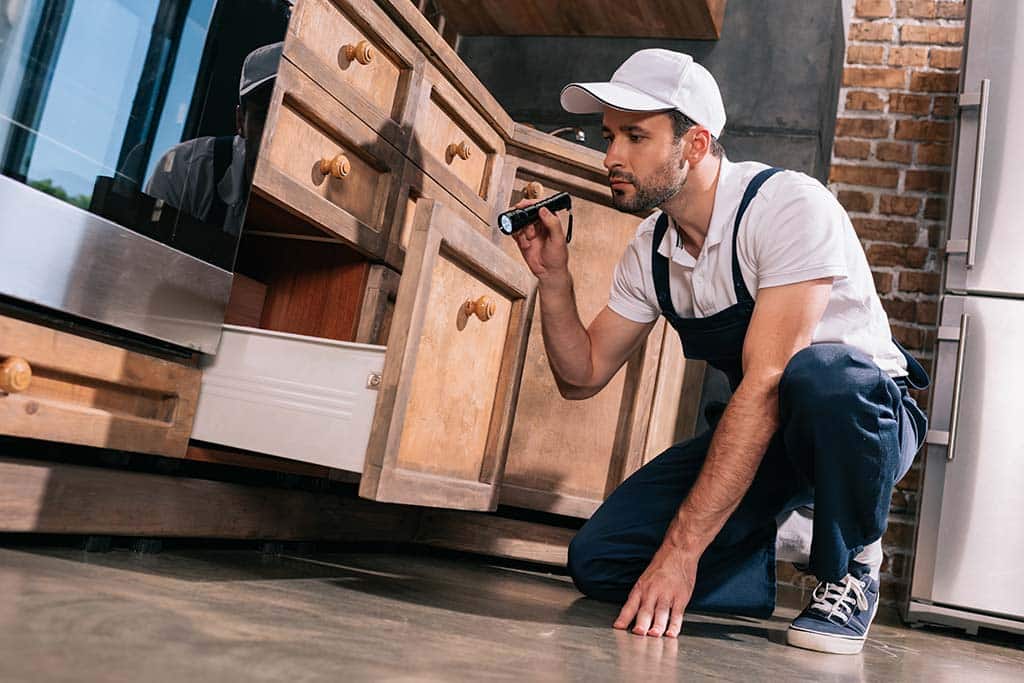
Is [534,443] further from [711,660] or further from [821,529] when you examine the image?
[711,660]

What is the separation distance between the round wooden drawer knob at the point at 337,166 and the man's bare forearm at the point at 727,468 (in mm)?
697

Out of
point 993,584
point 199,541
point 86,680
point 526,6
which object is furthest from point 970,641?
point 86,680

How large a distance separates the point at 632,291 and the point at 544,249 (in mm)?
200

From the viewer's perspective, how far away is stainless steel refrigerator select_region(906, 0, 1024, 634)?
2410 mm

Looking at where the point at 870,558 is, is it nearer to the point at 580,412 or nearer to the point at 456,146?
the point at 580,412

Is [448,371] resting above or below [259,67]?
below

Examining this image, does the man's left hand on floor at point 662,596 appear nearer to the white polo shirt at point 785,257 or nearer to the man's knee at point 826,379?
the man's knee at point 826,379

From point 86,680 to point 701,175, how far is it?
1.34 metres

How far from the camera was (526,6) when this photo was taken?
9.35ft

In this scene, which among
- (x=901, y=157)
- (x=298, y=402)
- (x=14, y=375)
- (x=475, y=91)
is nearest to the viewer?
(x=14, y=375)

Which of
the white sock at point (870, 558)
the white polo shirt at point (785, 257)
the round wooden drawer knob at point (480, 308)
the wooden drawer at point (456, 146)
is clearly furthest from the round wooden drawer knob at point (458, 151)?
the white sock at point (870, 558)

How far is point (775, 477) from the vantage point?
5.96ft

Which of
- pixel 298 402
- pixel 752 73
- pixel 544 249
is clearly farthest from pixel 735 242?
pixel 752 73

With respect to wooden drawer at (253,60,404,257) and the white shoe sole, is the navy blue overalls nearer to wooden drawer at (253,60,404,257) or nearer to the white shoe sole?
the white shoe sole
